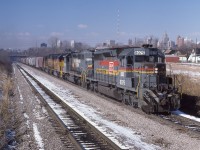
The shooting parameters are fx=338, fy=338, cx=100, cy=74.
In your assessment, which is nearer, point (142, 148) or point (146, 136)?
point (142, 148)

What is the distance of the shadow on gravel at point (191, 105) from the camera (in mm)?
18422

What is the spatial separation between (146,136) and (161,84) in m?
5.65

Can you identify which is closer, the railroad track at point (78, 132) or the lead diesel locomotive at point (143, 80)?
the railroad track at point (78, 132)

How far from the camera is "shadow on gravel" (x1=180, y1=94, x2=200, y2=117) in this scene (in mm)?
18422

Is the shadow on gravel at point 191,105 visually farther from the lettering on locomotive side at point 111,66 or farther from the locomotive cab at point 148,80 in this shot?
the lettering on locomotive side at point 111,66

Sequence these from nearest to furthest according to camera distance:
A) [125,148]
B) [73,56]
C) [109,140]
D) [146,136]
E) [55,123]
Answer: [125,148]
[109,140]
[146,136]
[55,123]
[73,56]

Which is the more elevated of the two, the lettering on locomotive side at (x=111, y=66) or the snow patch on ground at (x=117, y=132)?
the lettering on locomotive side at (x=111, y=66)

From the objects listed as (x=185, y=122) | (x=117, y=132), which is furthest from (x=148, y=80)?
(x=117, y=132)

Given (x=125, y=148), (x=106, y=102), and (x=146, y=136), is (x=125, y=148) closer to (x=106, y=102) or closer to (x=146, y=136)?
(x=146, y=136)

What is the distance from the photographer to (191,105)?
62.7ft

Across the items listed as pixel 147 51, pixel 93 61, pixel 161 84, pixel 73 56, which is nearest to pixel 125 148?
pixel 161 84

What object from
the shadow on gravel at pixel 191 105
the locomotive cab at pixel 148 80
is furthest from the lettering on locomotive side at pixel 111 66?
the shadow on gravel at pixel 191 105

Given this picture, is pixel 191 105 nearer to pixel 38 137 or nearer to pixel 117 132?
pixel 117 132

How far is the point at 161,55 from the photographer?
1798cm
